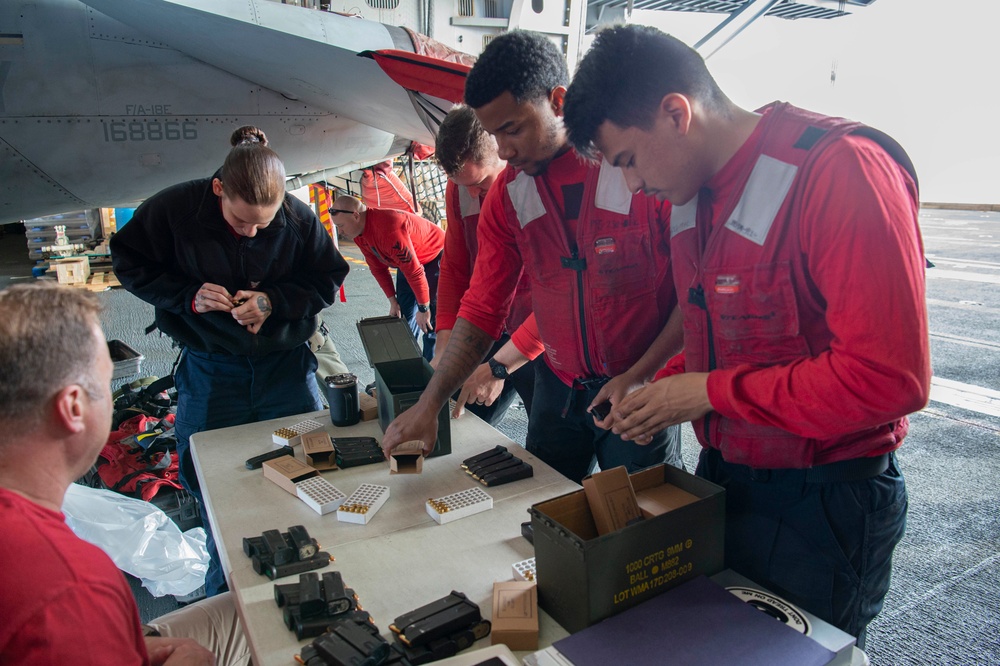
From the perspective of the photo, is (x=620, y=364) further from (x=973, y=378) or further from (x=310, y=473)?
(x=973, y=378)

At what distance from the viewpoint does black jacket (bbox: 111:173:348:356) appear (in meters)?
2.26

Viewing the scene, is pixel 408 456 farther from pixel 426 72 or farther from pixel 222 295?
pixel 426 72

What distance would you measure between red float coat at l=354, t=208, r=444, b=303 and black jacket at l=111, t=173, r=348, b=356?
1379mm

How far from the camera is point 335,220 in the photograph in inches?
154

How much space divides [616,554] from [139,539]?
1.96 m

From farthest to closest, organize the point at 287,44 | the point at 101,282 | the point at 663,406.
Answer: the point at 101,282
the point at 287,44
the point at 663,406

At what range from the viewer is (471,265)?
2.53 metres

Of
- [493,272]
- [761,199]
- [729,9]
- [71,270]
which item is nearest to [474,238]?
[493,272]

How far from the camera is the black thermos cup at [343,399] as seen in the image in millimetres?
2061

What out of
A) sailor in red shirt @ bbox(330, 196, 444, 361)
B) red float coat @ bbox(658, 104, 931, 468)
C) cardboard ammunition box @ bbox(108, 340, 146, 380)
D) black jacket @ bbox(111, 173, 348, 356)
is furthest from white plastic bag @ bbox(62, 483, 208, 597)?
cardboard ammunition box @ bbox(108, 340, 146, 380)

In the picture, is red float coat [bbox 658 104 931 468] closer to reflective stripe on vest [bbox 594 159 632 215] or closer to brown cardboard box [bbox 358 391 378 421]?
reflective stripe on vest [bbox 594 159 632 215]

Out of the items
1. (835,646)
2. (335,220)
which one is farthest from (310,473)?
(335,220)

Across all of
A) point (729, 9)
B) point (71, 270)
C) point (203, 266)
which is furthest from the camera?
point (729, 9)

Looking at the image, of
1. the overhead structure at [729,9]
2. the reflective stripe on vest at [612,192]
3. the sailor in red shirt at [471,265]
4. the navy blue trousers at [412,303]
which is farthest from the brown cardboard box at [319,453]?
the overhead structure at [729,9]
